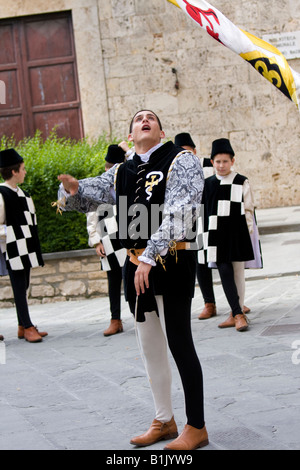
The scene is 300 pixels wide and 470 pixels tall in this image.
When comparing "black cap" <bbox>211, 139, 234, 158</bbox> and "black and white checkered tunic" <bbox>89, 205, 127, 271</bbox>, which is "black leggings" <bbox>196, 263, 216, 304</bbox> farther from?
"black cap" <bbox>211, 139, 234, 158</bbox>

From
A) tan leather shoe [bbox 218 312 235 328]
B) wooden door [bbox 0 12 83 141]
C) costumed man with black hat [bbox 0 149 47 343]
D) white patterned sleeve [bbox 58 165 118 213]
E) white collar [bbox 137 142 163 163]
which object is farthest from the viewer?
wooden door [bbox 0 12 83 141]

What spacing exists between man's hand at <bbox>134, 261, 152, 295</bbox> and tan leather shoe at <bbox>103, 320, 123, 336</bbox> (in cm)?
342

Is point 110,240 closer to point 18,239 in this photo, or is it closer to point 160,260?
point 18,239

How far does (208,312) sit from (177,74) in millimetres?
9169

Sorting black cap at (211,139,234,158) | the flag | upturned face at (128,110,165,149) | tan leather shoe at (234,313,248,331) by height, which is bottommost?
tan leather shoe at (234,313,248,331)

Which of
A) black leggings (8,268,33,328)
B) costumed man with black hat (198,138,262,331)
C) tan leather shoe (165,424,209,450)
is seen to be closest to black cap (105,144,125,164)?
costumed man with black hat (198,138,262,331)

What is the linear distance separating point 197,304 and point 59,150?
339cm

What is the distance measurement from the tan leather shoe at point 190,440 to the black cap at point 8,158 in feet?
12.9

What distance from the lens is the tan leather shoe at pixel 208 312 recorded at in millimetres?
7207

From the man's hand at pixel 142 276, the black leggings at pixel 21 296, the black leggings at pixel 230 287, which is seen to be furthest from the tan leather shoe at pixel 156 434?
the black leggings at pixel 21 296

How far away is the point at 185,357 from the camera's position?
3.62 m

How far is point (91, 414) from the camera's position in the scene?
434 centimetres

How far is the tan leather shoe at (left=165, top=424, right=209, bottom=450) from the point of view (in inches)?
139
